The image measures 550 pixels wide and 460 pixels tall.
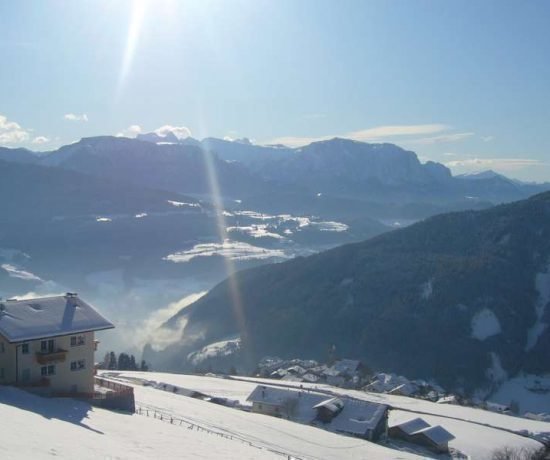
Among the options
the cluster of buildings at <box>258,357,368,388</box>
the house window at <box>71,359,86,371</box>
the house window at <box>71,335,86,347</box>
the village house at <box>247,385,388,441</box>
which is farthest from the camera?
the cluster of buildings at <box>258,357,368,388</box>

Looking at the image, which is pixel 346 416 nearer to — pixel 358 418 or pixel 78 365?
pixel 358 418

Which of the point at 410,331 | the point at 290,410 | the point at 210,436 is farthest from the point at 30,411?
the point at 410,331

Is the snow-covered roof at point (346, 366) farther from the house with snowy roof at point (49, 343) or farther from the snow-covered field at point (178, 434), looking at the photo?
the house with snowy roof at point (49, 343)

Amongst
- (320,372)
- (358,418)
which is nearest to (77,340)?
(358,418)

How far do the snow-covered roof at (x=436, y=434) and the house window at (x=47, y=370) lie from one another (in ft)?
81.7

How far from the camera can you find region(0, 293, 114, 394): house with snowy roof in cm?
3409

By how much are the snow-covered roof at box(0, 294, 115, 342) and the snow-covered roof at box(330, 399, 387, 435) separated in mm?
18797

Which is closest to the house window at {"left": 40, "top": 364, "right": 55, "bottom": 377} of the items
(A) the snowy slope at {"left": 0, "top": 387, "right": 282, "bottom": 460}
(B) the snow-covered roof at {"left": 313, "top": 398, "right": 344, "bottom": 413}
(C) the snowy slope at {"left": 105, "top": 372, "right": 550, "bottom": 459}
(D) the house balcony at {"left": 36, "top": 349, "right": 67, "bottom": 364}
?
(D) the house balcony at {"left": 36, "top": 349, "right": 67, "bottom": 364}

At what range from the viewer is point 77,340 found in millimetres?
36531

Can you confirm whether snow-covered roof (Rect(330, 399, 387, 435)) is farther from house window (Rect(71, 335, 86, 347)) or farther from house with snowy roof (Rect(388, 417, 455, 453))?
house window (Rect(71, 335, 86, 347))

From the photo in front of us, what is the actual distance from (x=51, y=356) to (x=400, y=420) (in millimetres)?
→ 28318

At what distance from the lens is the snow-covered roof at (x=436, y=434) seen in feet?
148

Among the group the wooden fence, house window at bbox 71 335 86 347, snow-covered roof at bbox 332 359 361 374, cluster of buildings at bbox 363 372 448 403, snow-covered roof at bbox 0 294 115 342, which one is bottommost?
snow-covered roof at bbox 332 359 361 374

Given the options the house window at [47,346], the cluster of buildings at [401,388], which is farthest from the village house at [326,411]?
the cluster of buildings at [401,388]
